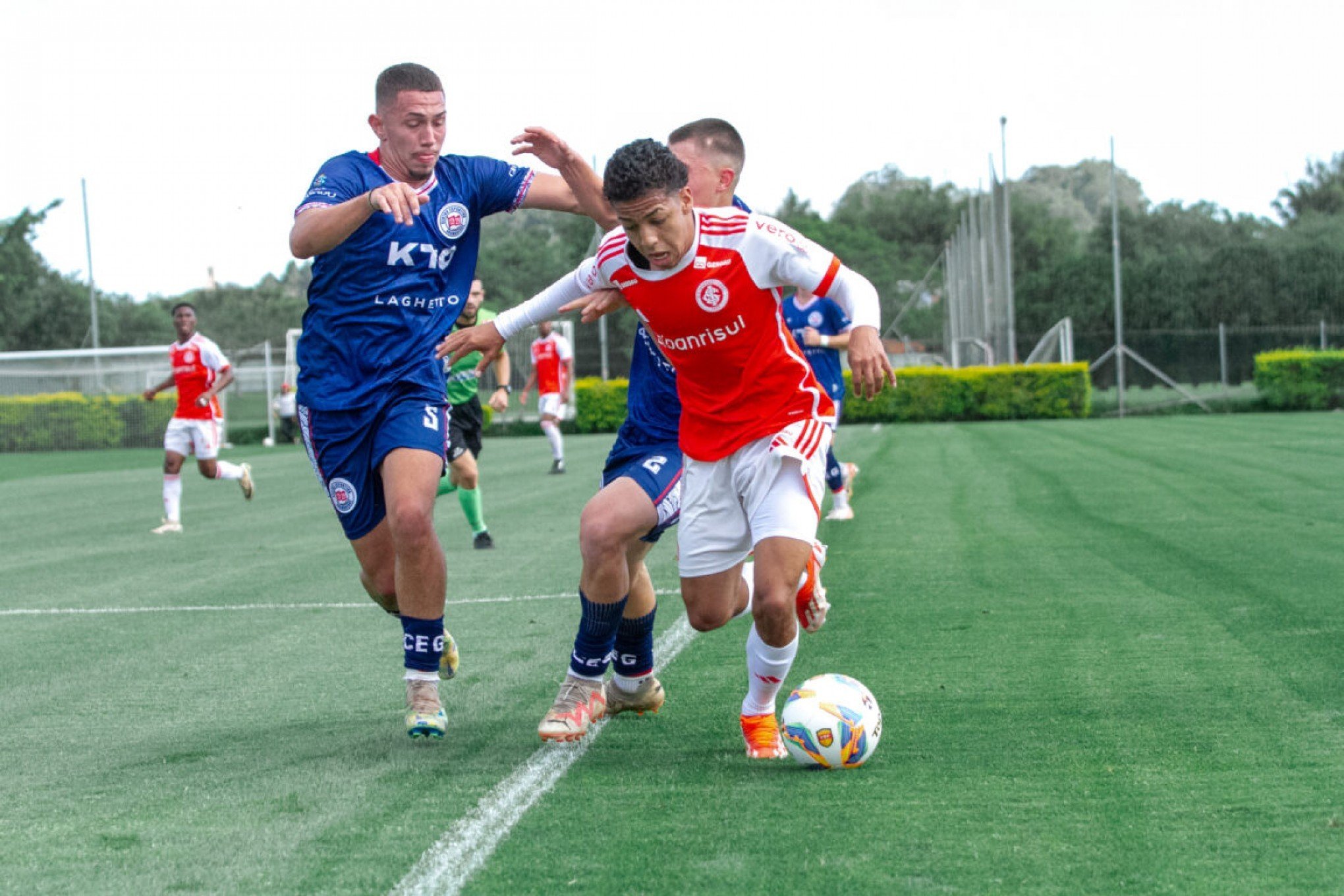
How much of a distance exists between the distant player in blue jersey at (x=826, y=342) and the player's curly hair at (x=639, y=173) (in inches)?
225

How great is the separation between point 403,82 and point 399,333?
86 centimetres

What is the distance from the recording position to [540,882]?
3031 millimetres

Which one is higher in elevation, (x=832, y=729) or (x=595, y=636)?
(x=595, y=636)

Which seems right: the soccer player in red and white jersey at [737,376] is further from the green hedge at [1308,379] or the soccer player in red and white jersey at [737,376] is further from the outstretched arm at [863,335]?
the green hedge at [1308,379]

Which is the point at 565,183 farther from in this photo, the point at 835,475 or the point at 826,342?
the point at 835,475

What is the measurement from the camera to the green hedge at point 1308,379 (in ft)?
107

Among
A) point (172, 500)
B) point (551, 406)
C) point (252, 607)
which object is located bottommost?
point (252, 607)

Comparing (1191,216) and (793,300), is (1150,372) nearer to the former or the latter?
(793,300)

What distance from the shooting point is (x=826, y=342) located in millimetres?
9742

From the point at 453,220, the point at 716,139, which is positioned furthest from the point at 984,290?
the point at 453,220

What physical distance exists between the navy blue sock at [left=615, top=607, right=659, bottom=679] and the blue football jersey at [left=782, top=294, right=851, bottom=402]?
220 inches

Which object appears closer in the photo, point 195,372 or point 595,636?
point 595,636

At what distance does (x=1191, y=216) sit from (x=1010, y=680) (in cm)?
7113

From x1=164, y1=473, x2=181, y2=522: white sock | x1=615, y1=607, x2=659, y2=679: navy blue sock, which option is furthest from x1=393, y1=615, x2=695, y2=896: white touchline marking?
x1=164, y1=473, x2=181, y2=522: white sock
